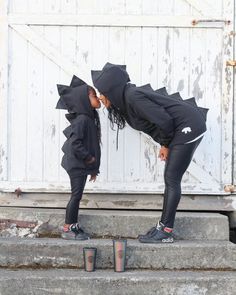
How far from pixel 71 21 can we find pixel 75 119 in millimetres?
1018

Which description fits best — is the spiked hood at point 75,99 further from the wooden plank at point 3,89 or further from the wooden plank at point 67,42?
the wooden plank at point 3,89

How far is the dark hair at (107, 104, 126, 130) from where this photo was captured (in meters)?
5.50

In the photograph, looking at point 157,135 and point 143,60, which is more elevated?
point 143,60

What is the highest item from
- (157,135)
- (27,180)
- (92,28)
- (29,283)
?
(92,28)

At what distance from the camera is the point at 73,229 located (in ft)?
17.9

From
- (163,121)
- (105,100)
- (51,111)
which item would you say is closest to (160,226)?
(163,121)

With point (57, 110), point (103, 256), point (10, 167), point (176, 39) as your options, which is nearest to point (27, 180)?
point (10, 167)

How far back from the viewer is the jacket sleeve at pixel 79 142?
5348mm

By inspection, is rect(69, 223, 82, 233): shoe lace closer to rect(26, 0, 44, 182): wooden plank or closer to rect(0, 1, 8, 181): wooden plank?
rect(26, 0, 44, 182): wooden plank

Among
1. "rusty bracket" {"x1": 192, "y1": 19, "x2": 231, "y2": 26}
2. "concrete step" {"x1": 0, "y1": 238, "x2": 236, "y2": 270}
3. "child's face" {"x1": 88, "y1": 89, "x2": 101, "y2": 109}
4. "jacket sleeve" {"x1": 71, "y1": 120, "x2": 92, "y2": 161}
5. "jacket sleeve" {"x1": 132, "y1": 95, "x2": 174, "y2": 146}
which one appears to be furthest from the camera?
"rusty bracket" {"x1": 192, "y1": 19, "x2": 231, "y2": 26}

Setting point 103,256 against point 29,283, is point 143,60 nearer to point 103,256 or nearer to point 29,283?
point 103,256

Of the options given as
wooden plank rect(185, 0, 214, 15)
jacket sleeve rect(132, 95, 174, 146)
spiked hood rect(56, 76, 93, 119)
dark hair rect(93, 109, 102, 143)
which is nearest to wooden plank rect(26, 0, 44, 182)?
spiked hood rect(56, 76, 93, 119)

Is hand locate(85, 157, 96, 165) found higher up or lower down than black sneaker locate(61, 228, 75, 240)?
higher up

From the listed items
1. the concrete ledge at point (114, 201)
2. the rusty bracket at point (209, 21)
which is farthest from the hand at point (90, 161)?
the rusty bracket at point (209, 21)
